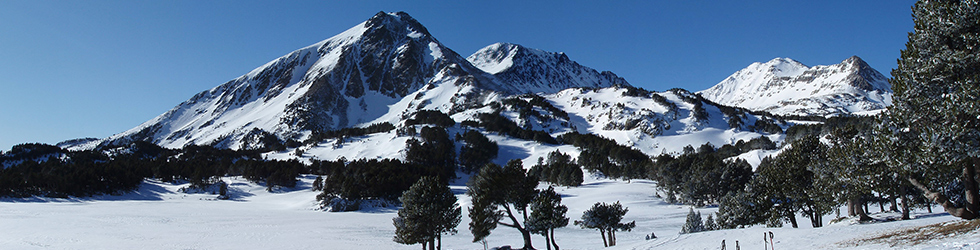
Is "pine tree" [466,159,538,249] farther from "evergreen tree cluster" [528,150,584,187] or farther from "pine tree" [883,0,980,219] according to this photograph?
"evergreen tree cluster" [528,150,584,187]

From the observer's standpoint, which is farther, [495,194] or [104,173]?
[104,173]

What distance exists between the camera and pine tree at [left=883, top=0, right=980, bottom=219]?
15961 millimetres

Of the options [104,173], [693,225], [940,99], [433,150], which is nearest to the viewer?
[940,99]

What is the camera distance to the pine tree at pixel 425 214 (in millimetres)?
36312

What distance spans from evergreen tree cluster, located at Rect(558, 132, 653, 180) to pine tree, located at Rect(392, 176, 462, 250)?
88391 mm

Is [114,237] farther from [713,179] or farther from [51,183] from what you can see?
[713,179]

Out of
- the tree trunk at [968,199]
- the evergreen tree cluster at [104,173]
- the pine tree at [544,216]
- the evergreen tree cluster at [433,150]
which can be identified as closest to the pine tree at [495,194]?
the pine tree at [544,216]

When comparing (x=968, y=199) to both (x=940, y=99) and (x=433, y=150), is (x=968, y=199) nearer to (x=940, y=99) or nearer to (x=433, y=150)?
(x=940, y=99)

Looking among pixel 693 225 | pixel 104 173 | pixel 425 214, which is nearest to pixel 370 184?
pixel 104 173

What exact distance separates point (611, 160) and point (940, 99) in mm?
133253

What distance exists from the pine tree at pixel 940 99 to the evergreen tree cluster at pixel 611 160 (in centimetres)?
10151

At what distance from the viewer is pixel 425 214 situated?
119 feet

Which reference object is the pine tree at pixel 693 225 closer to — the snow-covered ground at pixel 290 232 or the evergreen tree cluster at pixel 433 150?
the snow-covered ground at pixel 290 232

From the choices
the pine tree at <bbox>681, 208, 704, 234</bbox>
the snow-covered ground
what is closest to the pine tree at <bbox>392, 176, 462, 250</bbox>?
the snow-covered ground
